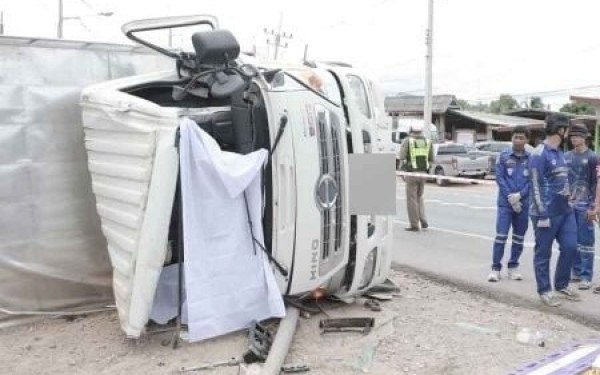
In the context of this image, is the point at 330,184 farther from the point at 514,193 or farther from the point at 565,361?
the point at 514,193

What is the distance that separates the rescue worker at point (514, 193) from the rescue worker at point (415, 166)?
12.0 feet

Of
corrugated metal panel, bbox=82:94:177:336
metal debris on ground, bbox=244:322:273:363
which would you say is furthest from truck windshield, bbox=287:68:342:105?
metal debris on ground, bbox=244:322:273:363

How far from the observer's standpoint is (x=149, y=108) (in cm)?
469

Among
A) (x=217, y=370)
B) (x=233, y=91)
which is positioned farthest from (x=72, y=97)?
(x=217, y=370)

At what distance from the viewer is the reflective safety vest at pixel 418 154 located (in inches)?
432

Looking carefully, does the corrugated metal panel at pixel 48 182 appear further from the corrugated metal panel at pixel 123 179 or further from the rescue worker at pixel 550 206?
the rescue worker at pixel 550 206

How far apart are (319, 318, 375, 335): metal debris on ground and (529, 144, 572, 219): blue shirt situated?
2.00 metres

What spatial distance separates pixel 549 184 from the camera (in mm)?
6227

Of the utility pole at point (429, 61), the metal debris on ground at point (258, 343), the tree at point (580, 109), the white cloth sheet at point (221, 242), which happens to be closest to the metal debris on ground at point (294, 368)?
the metal debris on ground at point (258, 343)

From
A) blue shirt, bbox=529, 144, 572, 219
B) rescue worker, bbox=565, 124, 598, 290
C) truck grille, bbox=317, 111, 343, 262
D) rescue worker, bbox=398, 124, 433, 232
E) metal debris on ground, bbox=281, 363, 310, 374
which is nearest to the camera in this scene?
metal debris on ground, bbox=281, 363, 310, 374

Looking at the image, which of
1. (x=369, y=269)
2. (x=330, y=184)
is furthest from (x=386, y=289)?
(x=330, y=184)

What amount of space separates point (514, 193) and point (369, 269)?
2177mm

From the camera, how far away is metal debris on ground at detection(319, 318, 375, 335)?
5234mm

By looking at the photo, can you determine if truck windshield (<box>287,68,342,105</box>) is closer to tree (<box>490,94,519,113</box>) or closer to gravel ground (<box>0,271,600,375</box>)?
gravel ground (<box>0,271,600,375</box>)
